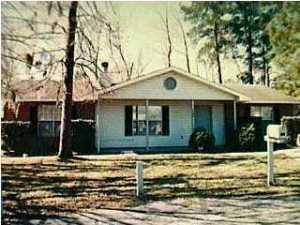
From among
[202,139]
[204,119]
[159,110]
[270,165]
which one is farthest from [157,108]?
[270,165]

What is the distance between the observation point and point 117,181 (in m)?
5.12

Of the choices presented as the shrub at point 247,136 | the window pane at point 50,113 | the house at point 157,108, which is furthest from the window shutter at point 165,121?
the window pane at point 50,113

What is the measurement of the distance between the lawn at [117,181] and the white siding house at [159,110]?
90 centimetres

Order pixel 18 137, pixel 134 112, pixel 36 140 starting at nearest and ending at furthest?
pixel 18 137, pixel 36 140, pixel 134 112

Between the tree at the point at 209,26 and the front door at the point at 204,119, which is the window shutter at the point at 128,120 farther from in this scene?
the tree at the point at 209,26


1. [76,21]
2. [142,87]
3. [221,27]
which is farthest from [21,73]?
[142,87]

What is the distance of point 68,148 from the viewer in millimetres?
5465

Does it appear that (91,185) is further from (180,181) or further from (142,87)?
(142,87)

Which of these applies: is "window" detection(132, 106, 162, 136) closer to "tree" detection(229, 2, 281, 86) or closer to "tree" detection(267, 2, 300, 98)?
"tree" detection(229, 2, 281, 86)

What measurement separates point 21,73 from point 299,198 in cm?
275

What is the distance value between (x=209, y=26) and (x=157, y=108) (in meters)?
5.31

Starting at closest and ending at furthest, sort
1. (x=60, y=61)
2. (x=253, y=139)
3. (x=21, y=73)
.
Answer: (x=21, y=73)
(x=60, y=61)
(x=253, y=139)

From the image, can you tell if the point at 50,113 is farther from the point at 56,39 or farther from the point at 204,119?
the point at 204,119

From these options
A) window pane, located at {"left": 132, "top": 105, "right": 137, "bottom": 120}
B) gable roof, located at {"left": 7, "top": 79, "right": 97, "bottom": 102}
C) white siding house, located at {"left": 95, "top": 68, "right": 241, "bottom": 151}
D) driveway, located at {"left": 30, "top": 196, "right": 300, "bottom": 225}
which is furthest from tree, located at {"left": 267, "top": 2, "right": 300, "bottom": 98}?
window pane, located at {"left": 132, "top": 105, "right": 137, "bottom": 120}
